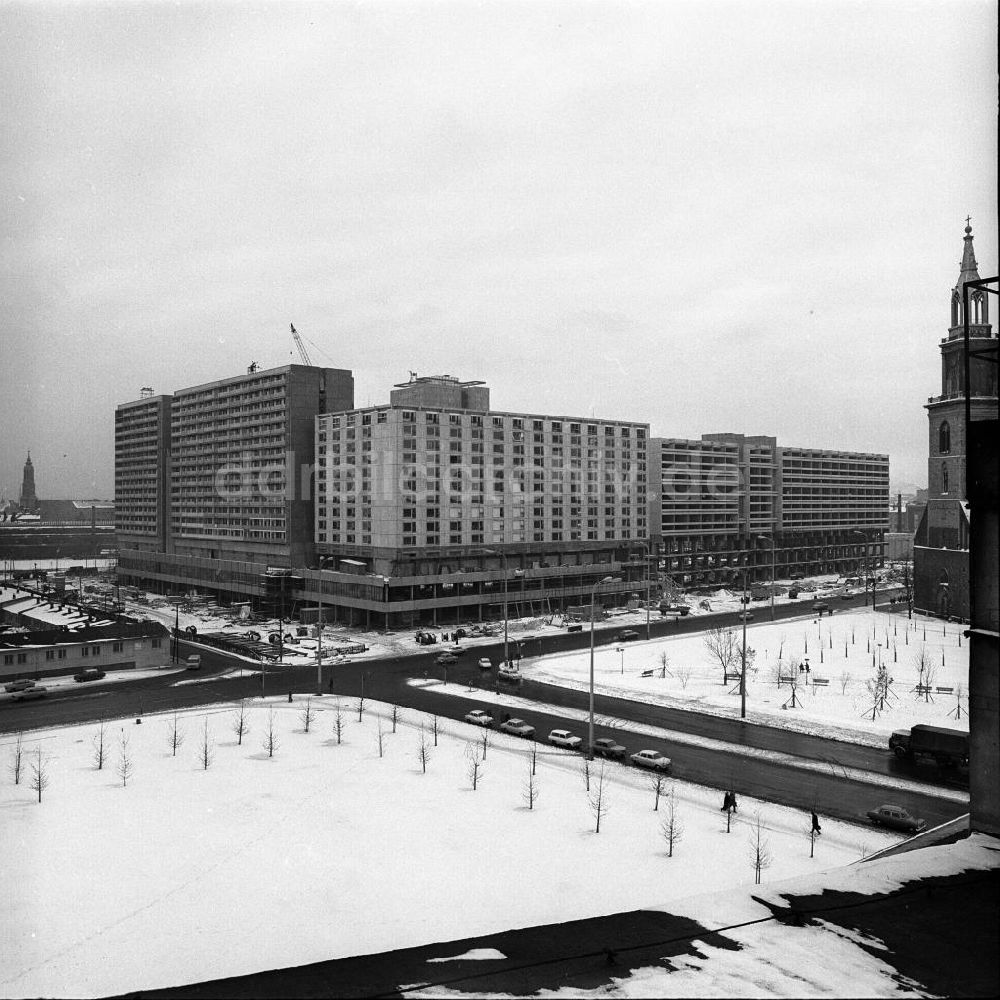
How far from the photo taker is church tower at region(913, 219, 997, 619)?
73.9m

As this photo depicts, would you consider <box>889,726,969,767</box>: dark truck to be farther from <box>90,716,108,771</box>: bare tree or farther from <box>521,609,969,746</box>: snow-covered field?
<box>90,716,108,771</box>: bare tree

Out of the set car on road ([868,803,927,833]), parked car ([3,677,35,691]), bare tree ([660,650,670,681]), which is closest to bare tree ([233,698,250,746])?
parked car ([3,677,35,691])

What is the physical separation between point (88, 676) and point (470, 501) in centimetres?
4036

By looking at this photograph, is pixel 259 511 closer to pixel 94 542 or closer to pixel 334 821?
pixel 334 821

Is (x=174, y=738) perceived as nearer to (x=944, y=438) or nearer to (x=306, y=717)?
(x=306, y=717)

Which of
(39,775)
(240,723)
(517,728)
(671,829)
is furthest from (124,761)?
(671,829)

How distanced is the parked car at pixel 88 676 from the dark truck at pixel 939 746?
4774 centimetres

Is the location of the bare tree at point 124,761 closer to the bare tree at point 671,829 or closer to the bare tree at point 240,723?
the bare tree at point 240,723

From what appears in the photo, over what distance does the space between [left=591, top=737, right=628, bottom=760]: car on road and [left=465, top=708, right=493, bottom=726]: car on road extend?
6495mm

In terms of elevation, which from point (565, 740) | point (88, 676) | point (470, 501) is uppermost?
point (470, 501)

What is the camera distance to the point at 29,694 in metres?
46.5

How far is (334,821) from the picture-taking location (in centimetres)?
2539

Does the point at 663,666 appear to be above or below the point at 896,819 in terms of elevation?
below

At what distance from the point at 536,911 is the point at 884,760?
2094 centimetres
